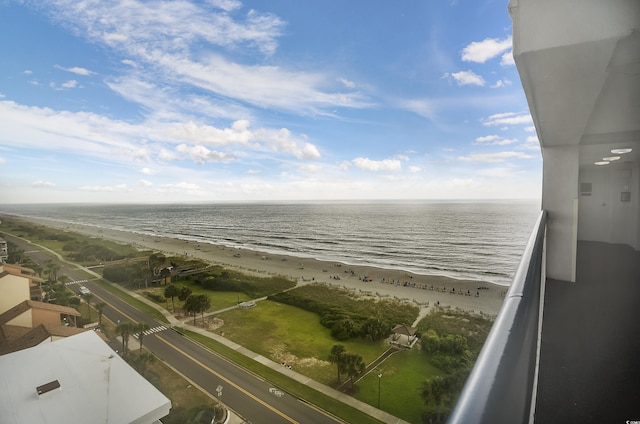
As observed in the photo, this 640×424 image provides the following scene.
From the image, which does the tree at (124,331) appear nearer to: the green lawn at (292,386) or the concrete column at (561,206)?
the green lawn at (292,386)

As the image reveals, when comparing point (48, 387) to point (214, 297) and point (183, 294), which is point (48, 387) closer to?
point (183, 294)

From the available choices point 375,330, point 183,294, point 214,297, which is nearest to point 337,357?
point 375,330

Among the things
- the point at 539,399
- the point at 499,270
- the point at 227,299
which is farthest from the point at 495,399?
the point at 499,270

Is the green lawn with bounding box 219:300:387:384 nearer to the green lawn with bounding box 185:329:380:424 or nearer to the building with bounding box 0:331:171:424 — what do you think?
the green lawn with bounding box 185:329:380:424

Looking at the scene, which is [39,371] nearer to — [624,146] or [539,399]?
[539,399]

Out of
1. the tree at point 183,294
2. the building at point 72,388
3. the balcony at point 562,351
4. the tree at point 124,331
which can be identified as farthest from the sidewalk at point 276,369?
the balcony at point 562,351

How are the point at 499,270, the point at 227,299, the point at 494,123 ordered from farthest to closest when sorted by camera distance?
the point at 494,123
the point at 499,270
the point at 227,299
